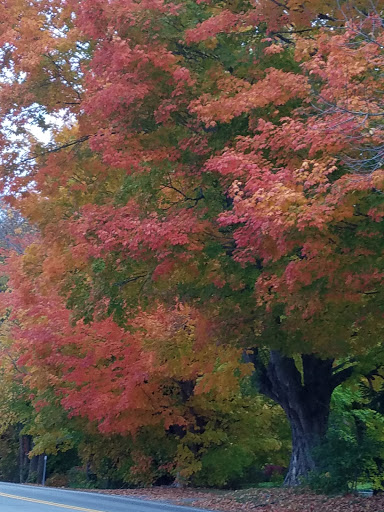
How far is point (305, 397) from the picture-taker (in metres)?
17.2

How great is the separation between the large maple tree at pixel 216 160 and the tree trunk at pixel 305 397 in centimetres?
198

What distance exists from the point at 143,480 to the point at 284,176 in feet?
57.5

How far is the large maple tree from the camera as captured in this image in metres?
8.92

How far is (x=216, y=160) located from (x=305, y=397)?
8.72m

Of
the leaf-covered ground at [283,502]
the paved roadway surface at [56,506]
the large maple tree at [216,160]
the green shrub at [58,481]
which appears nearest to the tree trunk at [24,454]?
the green shrub at [58,481]

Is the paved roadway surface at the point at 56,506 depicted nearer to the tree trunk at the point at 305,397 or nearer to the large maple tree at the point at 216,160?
the large maple tree at the point at 216,160

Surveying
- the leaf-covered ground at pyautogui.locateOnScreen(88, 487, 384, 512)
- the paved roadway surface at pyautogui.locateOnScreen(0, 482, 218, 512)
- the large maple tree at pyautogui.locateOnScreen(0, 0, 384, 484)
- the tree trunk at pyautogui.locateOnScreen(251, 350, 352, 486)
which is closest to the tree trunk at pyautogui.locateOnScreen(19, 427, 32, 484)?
the leaf-covered ground at pyautogui.locateOnScreen(88, 487, 384, 512)

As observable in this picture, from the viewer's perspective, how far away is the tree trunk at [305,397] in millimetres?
16984

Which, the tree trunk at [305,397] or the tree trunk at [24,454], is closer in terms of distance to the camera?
the tree trunk at [305,397]

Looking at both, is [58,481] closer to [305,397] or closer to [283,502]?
[305,397]

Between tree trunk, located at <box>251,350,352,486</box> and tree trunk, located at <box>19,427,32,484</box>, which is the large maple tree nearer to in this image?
tree trunk, located at <box>251,350,352,486</box>

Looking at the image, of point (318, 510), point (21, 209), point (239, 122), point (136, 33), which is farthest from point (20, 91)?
point (318, 510)

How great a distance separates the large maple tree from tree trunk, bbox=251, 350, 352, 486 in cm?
198

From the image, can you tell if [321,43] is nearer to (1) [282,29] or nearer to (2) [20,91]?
(1) [282,29]
